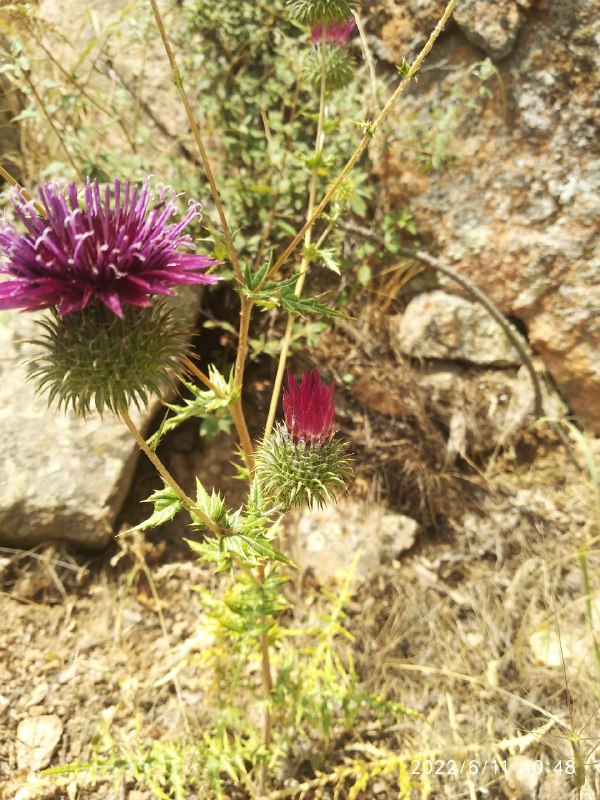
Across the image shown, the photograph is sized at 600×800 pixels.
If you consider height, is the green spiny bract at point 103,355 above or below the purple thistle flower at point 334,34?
below

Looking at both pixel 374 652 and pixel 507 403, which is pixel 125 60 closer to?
pixel 507 403

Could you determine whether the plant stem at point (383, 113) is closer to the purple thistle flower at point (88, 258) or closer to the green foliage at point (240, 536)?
the purple thistle flower at point (88, 258)

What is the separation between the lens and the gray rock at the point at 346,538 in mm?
3711

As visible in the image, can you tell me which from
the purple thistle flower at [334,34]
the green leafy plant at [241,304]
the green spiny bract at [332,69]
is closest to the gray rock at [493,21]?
the green leafy plant at [241,304]

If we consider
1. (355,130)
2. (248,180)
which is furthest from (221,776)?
(355,130)

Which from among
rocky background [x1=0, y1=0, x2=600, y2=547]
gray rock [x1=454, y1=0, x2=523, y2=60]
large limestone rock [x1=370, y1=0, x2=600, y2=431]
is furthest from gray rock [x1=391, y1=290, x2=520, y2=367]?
gray rock [x1=454, y1=0, x2=523, y2=60]

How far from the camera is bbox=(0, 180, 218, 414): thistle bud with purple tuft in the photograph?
1.78 metres

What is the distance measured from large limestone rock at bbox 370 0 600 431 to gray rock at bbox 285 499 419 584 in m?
1.44

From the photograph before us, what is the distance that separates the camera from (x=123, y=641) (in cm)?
339

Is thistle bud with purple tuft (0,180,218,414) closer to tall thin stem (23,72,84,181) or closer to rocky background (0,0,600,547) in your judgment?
tall thin stem (23,72,84,181)

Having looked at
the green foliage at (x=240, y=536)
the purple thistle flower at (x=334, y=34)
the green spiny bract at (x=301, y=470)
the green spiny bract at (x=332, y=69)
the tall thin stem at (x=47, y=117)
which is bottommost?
the green foliage at (x=240, y=536)

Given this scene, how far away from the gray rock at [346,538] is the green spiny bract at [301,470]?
5.32 feet
